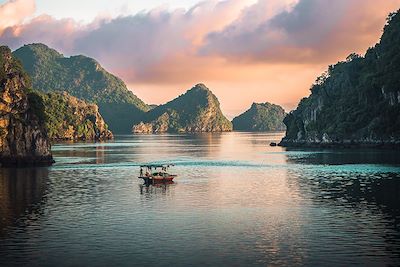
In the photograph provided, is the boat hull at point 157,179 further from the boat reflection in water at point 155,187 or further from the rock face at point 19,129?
the rock face at point 19,129

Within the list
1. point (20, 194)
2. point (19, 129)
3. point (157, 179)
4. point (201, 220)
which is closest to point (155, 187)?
point (157, 179)

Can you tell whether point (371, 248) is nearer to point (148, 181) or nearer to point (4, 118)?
point (148, 181)

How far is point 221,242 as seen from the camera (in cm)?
5422

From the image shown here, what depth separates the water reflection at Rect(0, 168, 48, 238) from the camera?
68688mm

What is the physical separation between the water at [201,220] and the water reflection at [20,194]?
0.56 ft

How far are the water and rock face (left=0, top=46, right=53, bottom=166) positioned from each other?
19992mm

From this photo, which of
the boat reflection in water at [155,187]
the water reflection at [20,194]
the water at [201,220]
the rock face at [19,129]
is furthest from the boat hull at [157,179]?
the rock face at [19,129]

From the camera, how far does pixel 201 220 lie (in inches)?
2608

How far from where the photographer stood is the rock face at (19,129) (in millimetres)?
138512

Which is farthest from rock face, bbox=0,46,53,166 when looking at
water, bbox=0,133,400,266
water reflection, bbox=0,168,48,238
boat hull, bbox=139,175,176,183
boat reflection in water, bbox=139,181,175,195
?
boat reflection in water, bbox=139,181,175,195

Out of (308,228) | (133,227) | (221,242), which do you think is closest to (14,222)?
(133,227)

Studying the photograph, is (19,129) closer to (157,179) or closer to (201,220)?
(157,179)

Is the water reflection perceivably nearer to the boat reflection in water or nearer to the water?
the water

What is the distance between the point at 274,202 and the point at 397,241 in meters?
29.1
